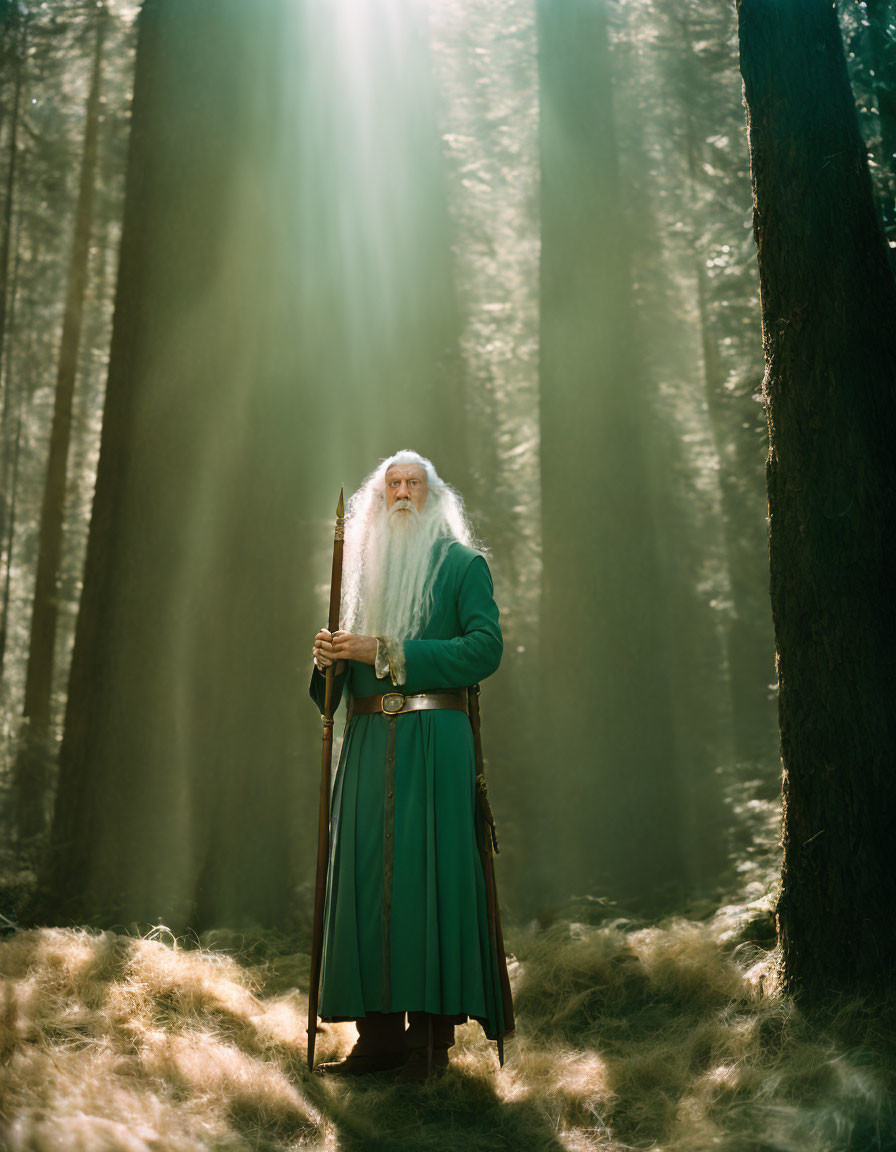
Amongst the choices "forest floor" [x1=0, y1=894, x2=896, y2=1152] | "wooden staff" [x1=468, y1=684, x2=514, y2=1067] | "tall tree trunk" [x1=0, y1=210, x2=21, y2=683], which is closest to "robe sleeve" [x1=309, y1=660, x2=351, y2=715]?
"wooden staff" [x1=468, y1=684, x2=514, y2=1067]

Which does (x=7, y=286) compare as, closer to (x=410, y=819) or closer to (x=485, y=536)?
(x=485, y=536)

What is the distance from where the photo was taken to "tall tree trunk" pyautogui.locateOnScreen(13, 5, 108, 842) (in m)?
11.9

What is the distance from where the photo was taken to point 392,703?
3.85 meters

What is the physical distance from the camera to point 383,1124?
3.26m

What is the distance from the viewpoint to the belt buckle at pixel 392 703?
385 centimetres

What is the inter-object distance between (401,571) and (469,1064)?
1.87 m

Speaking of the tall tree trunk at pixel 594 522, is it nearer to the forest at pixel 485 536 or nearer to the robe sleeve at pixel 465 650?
the forest at pixel 485 536

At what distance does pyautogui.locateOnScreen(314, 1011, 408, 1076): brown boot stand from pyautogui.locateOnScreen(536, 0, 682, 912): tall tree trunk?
321cm

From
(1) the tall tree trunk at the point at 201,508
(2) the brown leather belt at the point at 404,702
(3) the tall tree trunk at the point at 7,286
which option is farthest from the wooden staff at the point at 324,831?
(3) the tall tree trunk at the point at 7,286

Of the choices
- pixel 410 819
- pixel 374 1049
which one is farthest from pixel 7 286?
pixel 374 1049

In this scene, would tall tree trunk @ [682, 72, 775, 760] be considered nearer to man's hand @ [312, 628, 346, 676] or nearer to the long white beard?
the long white beard

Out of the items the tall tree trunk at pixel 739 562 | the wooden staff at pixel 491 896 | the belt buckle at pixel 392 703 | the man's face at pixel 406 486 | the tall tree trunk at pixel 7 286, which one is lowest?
the wooden staff at pixel 491 896

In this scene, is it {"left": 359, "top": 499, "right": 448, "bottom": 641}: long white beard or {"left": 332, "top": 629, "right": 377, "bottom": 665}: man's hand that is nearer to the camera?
{"left": 332, "top": 629, "right": 377, "bottom": 665}: man's hand

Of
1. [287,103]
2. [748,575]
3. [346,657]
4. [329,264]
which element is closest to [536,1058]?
[346,657]
